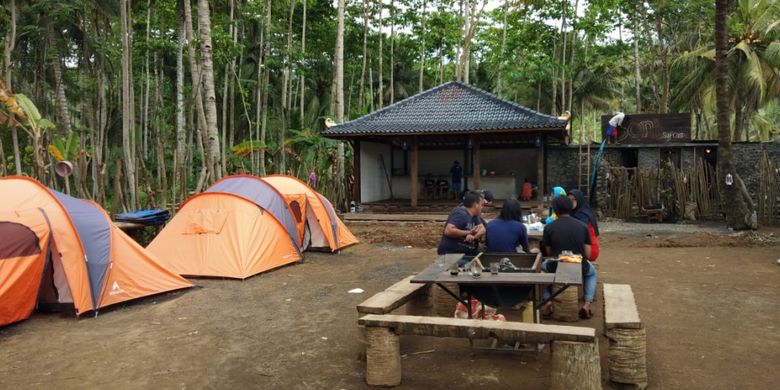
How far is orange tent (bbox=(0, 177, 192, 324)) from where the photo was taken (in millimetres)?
5969

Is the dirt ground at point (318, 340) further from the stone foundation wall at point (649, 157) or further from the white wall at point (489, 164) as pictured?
the white wall at point (489, 164)

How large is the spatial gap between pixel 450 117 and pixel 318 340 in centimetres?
1181

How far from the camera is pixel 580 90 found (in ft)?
97.5

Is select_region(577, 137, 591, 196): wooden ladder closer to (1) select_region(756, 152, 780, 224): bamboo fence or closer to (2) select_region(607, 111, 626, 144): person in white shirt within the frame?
(2) select_region(607, 111, 626, 144): person in white shirt

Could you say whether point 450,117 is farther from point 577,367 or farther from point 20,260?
point 577,367

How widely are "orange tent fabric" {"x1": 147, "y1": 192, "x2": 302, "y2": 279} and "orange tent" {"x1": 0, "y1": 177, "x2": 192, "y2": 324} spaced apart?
1400mm

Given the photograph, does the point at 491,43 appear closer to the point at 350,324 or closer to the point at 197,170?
the point at 197,170

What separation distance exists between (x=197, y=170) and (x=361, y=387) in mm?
22370

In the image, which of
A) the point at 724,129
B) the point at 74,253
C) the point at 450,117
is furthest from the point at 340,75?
the point at 74,253

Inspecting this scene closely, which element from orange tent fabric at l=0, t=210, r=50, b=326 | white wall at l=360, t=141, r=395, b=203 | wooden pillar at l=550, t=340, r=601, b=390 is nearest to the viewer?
wooden pillar at l=550, t=340, r=601, b=390

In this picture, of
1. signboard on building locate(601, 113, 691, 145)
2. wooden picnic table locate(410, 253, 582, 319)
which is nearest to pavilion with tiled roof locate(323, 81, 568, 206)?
signboard on building locate(601, 113, 691, 145)

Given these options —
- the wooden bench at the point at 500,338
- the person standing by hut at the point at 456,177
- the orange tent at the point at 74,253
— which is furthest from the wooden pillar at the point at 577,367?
the person standing by hut at the point at 456,177

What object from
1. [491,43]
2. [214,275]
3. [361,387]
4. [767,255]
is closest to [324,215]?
[214,275]

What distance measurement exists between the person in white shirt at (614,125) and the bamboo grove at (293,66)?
1.89m
